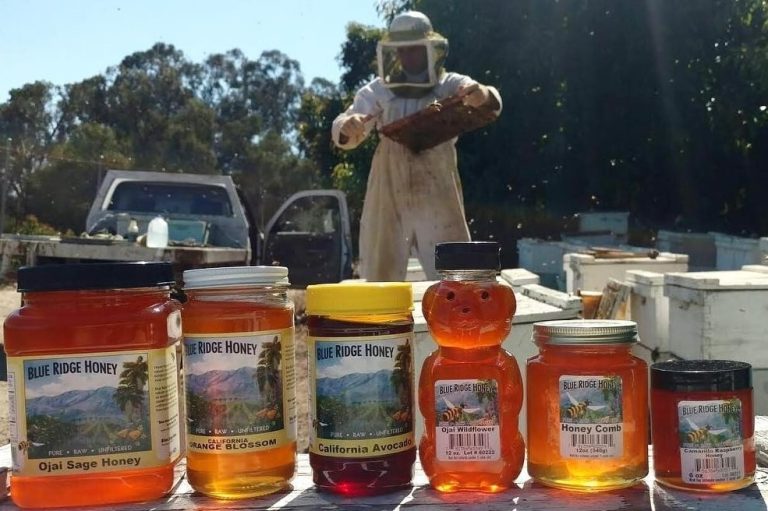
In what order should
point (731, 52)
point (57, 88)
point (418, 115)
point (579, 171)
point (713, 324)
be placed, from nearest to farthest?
point (713, 324) < point (418, 115) < point (731, 52) < point (579, 171) < point (57, 88)

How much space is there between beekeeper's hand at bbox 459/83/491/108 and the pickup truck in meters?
3.17

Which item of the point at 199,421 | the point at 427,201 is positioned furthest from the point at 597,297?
the point at 199,421

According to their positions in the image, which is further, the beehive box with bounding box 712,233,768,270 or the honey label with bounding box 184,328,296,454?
the beehive box with bounding box 712,233,768,270

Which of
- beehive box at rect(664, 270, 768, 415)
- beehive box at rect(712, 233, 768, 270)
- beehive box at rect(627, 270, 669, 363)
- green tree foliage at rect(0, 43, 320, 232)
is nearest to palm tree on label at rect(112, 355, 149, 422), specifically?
beehive box at rect(664, 270, 768, 415)

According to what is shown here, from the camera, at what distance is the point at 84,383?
129 cm

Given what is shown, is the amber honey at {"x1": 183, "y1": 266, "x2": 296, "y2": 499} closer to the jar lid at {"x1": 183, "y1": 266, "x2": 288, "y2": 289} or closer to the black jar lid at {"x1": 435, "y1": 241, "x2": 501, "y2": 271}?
the jar lid at {"x1": 183, "y1": 266, "x2": 288, "y2": 289}

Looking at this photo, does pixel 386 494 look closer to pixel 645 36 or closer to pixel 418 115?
pixel 418 115

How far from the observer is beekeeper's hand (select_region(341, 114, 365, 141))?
12.4 feet

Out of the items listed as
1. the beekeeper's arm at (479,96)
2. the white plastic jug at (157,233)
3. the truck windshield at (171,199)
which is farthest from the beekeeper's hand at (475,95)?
the truck windshield at (171,199)

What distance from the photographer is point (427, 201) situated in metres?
4.29

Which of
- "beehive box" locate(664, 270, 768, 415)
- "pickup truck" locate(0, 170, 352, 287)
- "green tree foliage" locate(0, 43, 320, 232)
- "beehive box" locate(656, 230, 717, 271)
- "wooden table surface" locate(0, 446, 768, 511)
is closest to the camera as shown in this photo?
"wooden table surface" locate(0, 446, 768, 511)

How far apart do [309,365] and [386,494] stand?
25 centimetres

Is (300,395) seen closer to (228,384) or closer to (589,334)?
(228,384)

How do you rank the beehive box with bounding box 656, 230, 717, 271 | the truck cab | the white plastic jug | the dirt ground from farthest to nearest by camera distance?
the beehive box with bounding box 656, 230, 717, 271 < the truck cab < the white plastic jug < the dirt ground
